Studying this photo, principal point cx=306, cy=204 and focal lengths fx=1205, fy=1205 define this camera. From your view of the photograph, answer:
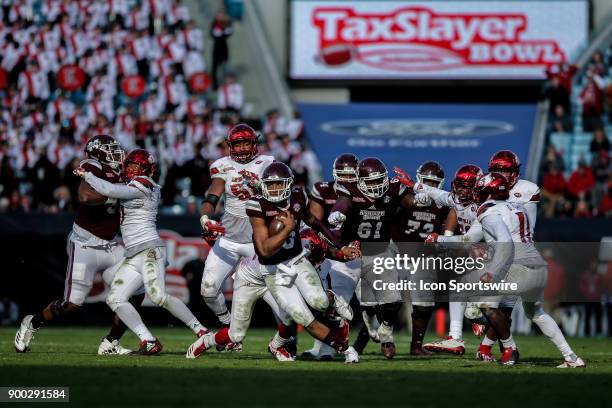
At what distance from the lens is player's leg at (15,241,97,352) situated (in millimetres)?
11617

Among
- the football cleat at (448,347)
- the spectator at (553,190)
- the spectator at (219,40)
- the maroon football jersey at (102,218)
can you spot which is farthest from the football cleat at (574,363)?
the spectator at (219,40)

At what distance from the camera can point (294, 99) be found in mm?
27625

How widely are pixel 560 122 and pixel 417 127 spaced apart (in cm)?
304

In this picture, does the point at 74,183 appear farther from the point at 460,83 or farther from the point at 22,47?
the point at 460,83

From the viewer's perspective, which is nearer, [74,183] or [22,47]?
[74,183]

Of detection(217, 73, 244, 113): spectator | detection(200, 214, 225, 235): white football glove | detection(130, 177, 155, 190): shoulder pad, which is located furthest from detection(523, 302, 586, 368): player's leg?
detection(217, 73, 244, 113): spectator

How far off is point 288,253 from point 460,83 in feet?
59.6

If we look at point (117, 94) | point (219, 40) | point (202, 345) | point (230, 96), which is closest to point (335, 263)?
point (202, 345)

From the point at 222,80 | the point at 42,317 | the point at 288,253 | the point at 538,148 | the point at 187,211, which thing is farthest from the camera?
the point at 222,80

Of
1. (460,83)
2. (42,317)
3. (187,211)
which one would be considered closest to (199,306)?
(187,211)

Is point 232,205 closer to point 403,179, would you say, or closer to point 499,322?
point 403,179

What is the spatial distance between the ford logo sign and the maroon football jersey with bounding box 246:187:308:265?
15.0 m

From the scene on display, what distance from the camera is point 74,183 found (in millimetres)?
20625

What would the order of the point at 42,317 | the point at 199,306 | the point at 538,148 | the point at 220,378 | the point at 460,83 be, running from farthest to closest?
the point at 460,83
the point at 538,148
the point at 199,306
the point at 42,317
the point at 220,378
